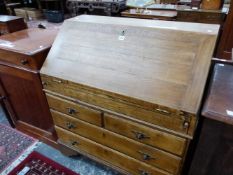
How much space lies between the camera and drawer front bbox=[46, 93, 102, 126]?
1146 millimetres

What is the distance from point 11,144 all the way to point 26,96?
59cm

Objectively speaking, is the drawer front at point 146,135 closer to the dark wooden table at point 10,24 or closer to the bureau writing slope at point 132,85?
the bureau writing slope at point 132,85

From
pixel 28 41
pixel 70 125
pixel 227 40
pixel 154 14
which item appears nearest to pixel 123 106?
pixel 70 125

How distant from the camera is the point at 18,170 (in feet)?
4.87

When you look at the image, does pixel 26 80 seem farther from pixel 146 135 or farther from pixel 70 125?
pixel 146 135

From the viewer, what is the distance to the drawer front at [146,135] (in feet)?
3.04

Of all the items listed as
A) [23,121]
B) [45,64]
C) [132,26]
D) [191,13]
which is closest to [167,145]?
[132,26]

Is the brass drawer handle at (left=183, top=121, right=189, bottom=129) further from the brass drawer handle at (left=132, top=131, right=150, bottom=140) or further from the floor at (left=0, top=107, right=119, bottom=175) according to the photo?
the floor at (left=0, top=107, right=119, bottom=175)

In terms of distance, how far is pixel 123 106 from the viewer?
38.8 inches

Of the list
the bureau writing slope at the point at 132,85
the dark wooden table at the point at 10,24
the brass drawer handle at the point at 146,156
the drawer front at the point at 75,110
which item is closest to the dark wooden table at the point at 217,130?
the bureau writing slope at the point at 132,85

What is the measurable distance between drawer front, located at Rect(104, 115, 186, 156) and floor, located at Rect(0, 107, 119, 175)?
528 mm

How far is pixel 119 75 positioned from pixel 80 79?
9.1 inches

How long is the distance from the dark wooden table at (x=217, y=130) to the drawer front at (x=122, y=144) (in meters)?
0.13

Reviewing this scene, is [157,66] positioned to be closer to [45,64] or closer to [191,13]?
[45,64]
